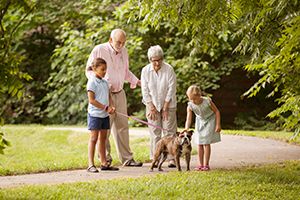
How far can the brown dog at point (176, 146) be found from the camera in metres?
9.27

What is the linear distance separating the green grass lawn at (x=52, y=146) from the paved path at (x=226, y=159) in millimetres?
768

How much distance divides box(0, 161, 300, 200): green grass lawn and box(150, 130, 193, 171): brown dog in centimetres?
34

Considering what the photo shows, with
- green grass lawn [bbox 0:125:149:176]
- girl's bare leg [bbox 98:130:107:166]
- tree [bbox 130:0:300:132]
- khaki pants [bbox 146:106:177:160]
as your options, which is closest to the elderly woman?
khaki pants [bbox 146:106:177:160]

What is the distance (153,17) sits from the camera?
10398mm

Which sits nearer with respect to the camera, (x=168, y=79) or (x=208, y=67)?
(x=168, y=79)

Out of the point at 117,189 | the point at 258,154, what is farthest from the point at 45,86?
the point at 117,189

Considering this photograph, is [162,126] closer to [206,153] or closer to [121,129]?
[121,129]

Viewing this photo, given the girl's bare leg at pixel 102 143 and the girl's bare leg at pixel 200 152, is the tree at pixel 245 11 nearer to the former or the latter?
the girl's bare leg at pixel 200 152

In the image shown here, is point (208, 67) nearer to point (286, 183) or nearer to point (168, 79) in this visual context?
point (168, 79)

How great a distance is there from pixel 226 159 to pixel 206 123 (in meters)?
1.85

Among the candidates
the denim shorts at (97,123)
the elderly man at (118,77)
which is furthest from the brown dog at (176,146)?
the elderly man at (118,77)

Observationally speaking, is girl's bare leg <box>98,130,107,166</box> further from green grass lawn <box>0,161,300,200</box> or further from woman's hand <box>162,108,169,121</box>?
green grass lawn <box>0,161,300,200</box>

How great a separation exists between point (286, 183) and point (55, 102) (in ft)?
51.3

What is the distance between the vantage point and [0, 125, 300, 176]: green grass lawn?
42.0 ft
